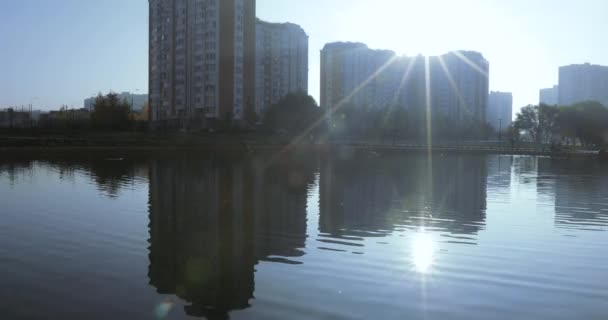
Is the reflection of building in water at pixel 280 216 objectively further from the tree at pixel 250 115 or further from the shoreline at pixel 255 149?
the tree at pixel 250 115

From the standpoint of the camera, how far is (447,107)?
534ft

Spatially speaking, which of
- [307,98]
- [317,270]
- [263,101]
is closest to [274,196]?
[317,270]

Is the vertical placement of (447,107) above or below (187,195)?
above

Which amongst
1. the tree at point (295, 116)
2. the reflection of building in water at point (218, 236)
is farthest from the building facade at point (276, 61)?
the reflection of building in water at point (218, 236)

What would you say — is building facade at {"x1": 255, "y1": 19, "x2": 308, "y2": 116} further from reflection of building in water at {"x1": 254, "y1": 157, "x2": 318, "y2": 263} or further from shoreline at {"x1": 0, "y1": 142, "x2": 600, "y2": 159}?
reflection of building in water at {"x1": 254, "y1": 157, "x2": 318, "y2": 263}

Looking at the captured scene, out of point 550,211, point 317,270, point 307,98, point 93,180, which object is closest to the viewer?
point 317,270

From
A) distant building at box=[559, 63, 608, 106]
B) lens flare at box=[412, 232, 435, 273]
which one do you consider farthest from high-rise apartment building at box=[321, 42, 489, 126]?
lens flare at box=[412, 232, 435, 273]

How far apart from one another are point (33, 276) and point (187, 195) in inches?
485

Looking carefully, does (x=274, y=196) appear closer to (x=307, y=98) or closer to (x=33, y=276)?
(x=33, y=276)

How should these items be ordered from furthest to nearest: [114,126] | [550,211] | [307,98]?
[307,98] → [114,126] → [550,211]

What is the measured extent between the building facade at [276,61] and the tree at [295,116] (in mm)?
21784

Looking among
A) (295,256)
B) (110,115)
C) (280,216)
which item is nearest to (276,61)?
(110,115)

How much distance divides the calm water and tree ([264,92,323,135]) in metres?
74.3

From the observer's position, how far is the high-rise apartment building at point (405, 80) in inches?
6043
